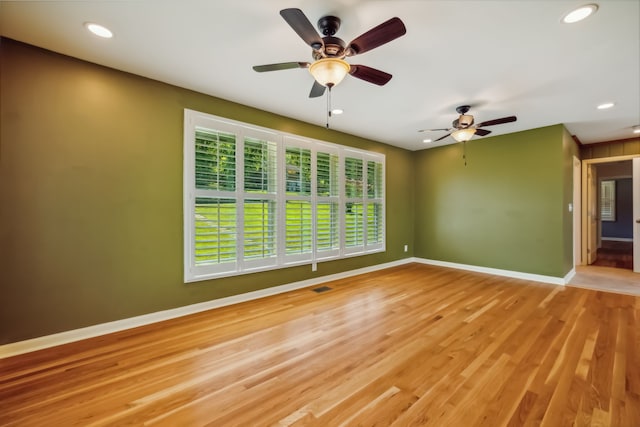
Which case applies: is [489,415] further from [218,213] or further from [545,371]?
[218,213]

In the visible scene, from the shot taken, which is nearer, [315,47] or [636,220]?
[315,47]

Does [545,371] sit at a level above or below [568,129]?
below

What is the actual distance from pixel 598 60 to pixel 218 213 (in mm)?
4215

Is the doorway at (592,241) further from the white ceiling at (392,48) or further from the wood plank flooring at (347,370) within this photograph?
the white ceiling at (392,48)

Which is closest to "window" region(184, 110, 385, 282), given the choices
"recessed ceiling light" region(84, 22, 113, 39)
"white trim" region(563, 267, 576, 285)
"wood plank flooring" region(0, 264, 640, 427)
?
"wood plank flooring" region(0, 264, 640, 427)

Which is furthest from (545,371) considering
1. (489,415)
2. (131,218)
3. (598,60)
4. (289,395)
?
(131,218)

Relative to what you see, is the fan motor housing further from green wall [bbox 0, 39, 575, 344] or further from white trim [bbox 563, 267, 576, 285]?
white trim [bbox 563, 267, 576, 285]

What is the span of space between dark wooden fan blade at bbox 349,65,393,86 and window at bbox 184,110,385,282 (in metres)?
1.86

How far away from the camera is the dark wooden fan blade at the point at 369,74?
2188mm

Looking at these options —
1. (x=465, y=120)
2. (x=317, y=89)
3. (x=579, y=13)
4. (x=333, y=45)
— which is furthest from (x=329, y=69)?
(x=465, y=120)

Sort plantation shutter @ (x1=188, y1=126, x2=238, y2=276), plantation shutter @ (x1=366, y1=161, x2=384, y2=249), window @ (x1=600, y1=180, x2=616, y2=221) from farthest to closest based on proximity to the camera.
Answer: window @ (x1=600, y1=180, x2=616, y2=221)
plantation shutter @ (x1=366, y1=161, x2=384, y2=249)
plantation shutter @ (x1=188, y1=126, x2=238, y2=276)

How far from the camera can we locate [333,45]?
201 centimetres

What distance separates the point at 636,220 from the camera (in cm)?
495

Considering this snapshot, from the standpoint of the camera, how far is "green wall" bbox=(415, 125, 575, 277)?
445 cm
